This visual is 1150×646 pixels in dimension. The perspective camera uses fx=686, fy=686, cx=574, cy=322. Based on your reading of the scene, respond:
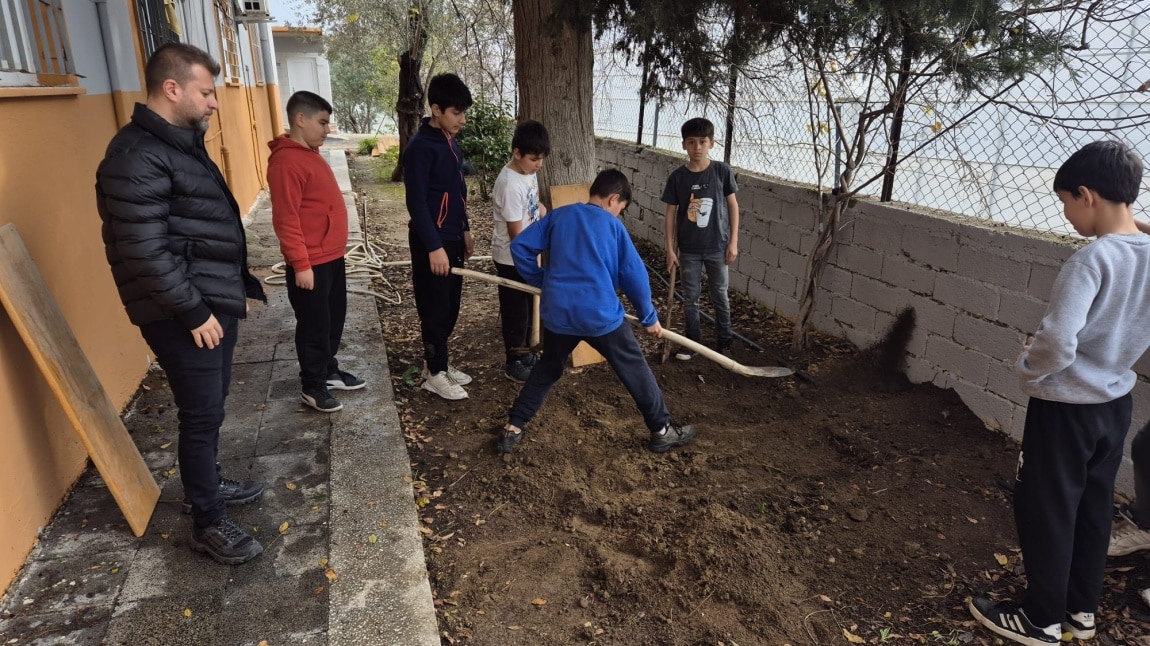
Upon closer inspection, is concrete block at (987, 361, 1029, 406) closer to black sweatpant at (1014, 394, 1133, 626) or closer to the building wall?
black sweatpant at (1014, 394, 1133, 626)

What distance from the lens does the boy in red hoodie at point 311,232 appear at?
135 inches

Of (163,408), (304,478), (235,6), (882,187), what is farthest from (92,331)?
(235,6)

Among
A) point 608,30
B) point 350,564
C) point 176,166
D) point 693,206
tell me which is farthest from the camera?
point 693,206

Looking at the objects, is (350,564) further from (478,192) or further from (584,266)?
(478,192)

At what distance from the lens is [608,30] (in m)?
4.29

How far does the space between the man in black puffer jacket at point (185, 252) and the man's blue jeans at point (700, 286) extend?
2.92 meters

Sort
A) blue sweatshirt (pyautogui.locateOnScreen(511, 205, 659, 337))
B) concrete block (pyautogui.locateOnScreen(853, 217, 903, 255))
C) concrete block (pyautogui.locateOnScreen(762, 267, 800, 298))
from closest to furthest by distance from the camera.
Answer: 1. blue sweatshirt (pyautogui.locateOnScreen(511, 205, 659, 337))
2. concrete block (pyautogui.locateOnScreen(853, 217, 903, 255))
3. concrete block (pyautogui.locateOnScreen(762, 267, 800, 298))

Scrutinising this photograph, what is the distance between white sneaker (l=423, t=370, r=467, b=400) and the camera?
421 centimetres

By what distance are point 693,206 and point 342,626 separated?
330cm

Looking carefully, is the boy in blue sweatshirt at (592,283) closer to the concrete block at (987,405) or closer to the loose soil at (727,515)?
the loose soil at (727,515)

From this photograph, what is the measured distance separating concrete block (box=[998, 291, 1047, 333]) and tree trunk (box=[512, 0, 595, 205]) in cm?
274

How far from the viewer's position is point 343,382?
4227 millimetres

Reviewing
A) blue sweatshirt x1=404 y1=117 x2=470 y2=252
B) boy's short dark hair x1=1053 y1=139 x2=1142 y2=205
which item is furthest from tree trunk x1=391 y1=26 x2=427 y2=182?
boy's short dark hair x1=1053 y1=139 x2=1142 y2=205

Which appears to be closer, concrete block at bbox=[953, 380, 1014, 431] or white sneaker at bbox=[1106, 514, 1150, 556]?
white sneaker at bbox=[1106, 514, 1150, 556]
